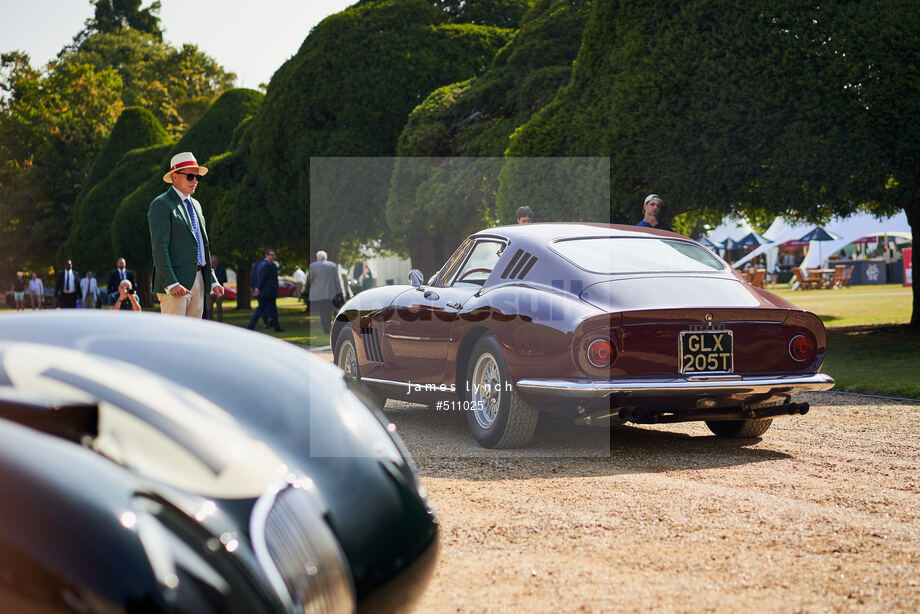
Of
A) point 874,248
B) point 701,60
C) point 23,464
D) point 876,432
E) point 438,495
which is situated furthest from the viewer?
point 874,248

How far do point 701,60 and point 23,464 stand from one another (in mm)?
15716

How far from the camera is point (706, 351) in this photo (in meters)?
6.24

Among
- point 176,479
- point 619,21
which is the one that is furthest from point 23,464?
point 619,21

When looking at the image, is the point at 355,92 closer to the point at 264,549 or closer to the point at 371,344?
the point at 371,344

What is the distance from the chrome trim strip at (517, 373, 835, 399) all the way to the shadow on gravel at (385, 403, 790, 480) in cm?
40

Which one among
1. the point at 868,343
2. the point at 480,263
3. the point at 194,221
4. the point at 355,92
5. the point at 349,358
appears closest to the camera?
the point at 480,263

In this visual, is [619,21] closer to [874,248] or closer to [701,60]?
[701,60]

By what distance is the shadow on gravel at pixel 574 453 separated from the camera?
6070mm

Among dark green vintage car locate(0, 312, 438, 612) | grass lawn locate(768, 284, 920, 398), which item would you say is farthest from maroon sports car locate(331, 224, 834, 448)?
grass lawn locate(768, 284, 920, 398)

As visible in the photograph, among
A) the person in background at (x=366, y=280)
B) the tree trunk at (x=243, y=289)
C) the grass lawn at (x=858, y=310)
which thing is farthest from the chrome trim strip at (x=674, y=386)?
the person in background at (x=366, y=280)

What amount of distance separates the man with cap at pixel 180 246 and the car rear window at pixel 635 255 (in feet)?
9.23

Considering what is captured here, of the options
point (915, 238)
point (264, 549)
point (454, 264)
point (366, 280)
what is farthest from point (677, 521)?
point (366, 280)

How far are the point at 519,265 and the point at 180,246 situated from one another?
8.95 ft

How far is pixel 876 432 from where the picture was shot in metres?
7.57
